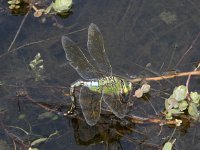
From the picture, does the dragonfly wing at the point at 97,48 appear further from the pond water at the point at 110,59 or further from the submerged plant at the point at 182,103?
the submerged plant at the point at 182,103

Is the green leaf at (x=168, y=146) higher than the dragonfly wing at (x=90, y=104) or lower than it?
lower

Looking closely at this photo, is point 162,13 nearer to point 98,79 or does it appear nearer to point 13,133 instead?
point 98,79

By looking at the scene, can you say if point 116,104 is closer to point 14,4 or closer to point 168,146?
point 168,146

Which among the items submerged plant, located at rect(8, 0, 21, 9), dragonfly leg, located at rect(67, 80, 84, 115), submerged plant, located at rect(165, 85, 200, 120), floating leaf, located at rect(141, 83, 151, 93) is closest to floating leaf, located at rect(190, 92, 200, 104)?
submerged plant, located at rect(165, 85, 200, 120)

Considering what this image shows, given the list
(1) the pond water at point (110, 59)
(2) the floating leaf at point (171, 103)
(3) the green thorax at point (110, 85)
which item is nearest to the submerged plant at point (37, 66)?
(1) the pond water at point (110, 59)

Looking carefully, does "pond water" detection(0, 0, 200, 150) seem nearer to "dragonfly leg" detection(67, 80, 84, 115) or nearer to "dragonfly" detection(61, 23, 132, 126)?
"dragonfly leg" detection(67, 80, 84, 115)

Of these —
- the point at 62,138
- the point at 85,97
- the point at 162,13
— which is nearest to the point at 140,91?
the point at 85,97

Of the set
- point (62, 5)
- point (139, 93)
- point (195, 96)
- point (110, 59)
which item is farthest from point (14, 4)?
point (195, 96)
